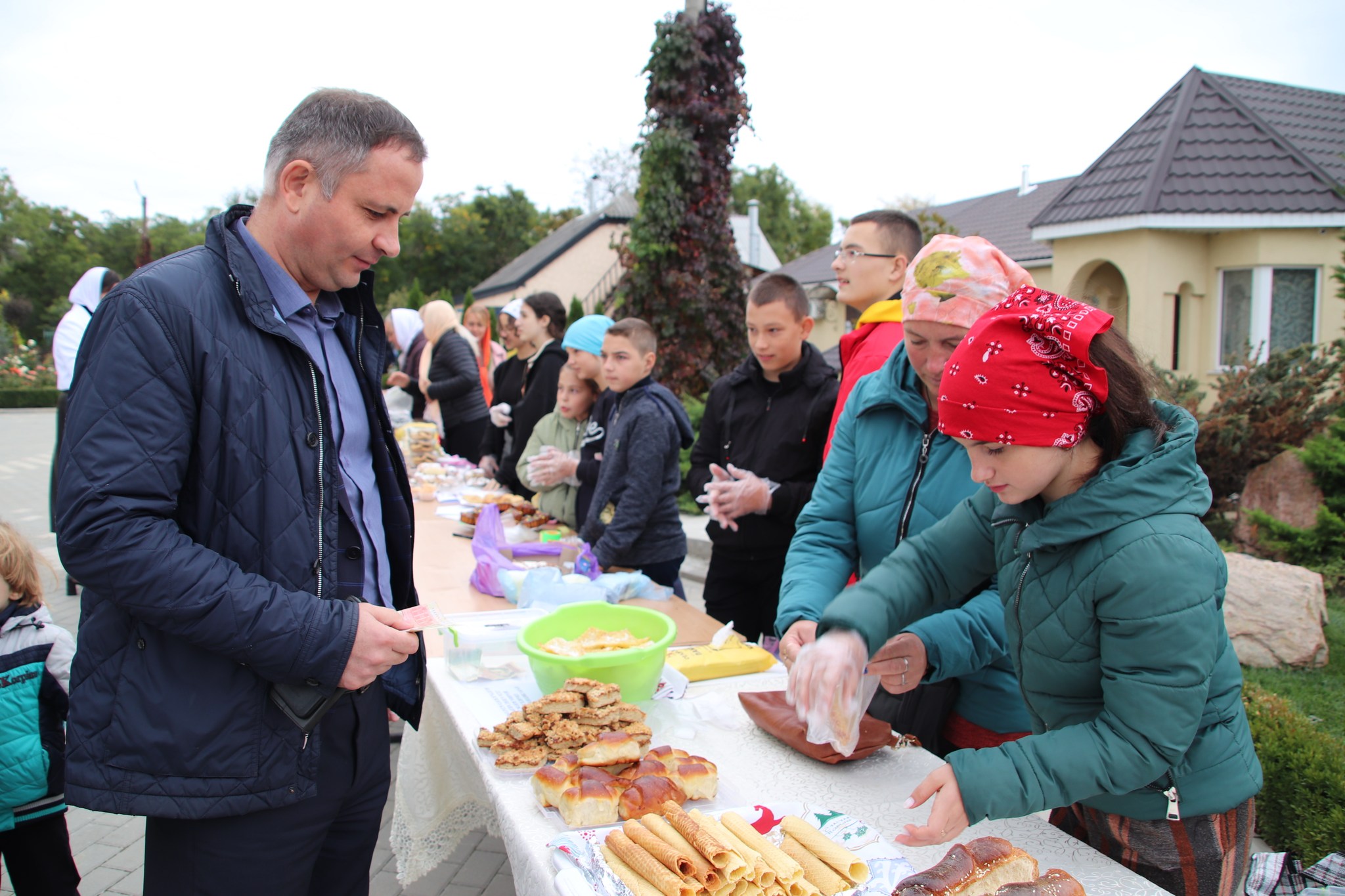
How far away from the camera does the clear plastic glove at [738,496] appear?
2973 millimetres

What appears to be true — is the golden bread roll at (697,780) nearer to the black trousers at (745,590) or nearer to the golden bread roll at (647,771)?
the golden bread roll at (647,771)

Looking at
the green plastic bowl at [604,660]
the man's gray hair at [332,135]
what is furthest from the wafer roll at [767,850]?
the man's gray hair at [332,135]

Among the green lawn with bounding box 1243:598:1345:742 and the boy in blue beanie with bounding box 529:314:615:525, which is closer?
the green lawn with bounding box 1243:598:1345:742

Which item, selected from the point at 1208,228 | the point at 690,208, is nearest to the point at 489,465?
the point at 690,208

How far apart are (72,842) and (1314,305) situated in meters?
13.2

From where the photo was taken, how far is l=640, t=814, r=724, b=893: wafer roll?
4.17 feet

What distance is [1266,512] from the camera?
5.68m

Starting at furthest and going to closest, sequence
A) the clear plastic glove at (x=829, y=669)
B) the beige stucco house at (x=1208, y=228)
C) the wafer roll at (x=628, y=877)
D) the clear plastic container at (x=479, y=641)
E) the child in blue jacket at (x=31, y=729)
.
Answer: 1. the beige stucco house at (x=1208, y=228)
2. the clear plastic container at (x=479, y=641)
3. the child in blue jacket at (x=31, y=729)
4. the clear plastic glove at (x=829, y=669)
5. the wafer roll at (x=628, y=877)

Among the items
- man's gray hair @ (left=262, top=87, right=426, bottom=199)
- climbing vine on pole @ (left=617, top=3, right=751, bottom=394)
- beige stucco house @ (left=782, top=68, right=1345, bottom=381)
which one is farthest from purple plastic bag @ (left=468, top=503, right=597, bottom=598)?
beige stucco house @ (left=782, top=68, right=1345, bottom=381)

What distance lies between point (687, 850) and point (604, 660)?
64 cm

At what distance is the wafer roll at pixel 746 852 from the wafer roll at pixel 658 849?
0.26ft

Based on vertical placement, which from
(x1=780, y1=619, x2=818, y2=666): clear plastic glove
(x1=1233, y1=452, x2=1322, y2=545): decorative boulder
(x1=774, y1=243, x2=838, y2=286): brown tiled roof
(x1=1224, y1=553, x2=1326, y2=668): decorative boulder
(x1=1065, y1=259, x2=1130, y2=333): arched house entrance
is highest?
(x1=774, y1=243, x2=838, y2=286): brown tiled roof

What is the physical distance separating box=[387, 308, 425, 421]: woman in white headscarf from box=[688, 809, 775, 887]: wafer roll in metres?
6.69

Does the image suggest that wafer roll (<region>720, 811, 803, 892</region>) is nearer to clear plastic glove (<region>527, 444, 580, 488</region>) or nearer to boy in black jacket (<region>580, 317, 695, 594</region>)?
boy in black jacket (<region>580, 317, 695, 594</region>)
